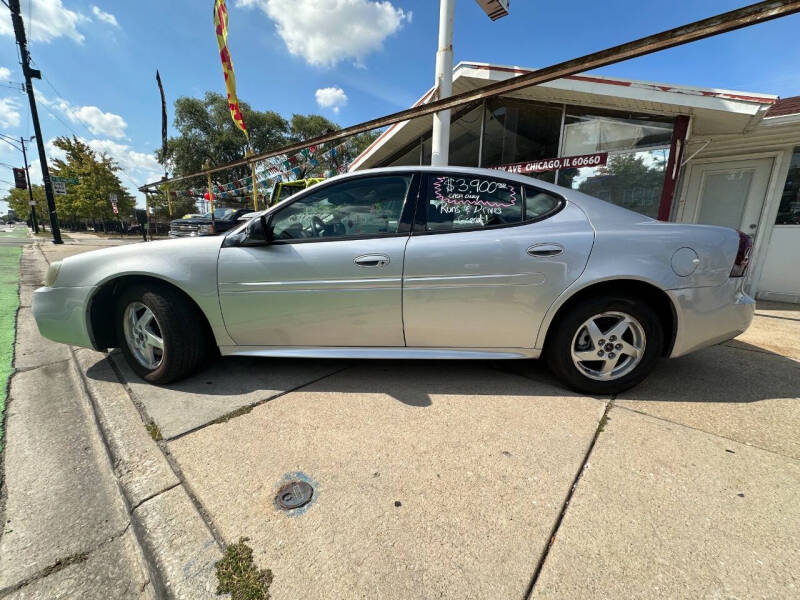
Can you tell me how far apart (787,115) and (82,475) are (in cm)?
816

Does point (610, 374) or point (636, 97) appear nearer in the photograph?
point (610, 374)

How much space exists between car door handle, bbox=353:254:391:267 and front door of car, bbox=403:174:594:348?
0.49 feet

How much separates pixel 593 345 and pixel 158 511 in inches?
101

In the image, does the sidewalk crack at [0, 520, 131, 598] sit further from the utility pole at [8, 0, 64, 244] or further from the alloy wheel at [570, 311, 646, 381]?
the utility pole at [8, 0, 64, 244]

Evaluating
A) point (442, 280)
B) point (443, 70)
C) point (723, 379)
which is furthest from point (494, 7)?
point (723, 379)

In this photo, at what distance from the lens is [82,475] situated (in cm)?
173

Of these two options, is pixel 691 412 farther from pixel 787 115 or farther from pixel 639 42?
pixel 787 115

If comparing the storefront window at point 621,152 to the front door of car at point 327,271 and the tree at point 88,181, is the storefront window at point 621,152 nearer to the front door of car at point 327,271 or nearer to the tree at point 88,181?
the front door of car at point 327,271

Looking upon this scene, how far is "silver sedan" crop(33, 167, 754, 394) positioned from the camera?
2.24m

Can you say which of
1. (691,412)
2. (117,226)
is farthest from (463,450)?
(117,226)

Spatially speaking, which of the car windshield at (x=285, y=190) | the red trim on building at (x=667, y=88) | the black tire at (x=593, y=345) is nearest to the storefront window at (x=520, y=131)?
the red trim on building at (x=667, y=88)

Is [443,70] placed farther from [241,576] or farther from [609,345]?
[241,576]

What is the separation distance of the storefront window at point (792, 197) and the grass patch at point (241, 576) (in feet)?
27.0

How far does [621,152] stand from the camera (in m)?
5.50
